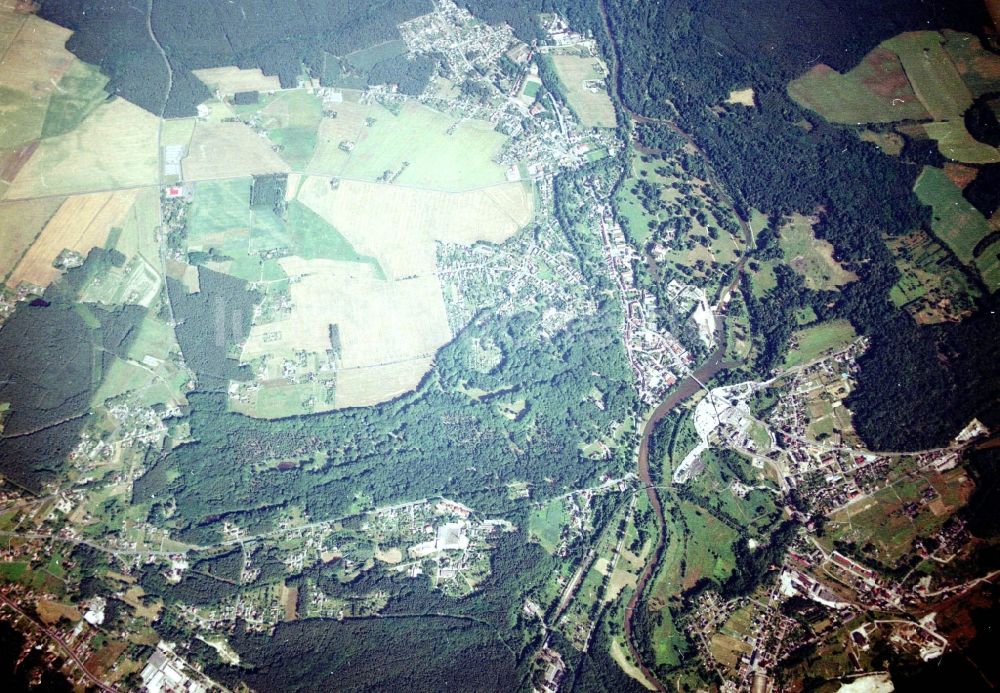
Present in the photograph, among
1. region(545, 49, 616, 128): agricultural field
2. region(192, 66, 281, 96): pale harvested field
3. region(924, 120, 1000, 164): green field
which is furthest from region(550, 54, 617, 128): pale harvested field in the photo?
region(924, 120, 1000, 164): green field

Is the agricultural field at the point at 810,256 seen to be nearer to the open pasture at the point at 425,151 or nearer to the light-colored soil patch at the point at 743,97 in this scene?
the light-colored soil patch at the point at 743,97

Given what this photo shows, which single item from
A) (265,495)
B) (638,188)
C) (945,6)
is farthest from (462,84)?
(945,6)

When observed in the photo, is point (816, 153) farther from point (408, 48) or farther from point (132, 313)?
point (132, 313)

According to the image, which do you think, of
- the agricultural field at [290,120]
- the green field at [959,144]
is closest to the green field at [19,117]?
the agricultural field at [290,120]

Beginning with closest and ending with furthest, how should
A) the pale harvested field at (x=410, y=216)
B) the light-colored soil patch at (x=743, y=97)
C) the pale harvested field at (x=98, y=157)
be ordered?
the pale harvested field at (x=98, y=157)
the pale harvested field at (x=410, y=216)
the light-colored soil patch at (x=743, y=97)

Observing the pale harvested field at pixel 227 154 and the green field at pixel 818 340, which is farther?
the pale harvested field at pixel 227 154

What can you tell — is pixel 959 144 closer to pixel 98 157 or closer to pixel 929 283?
pixel 929 283

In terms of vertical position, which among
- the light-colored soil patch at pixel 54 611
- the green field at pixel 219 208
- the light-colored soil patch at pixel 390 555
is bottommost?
the light-colored soil patch at pixel 54 611

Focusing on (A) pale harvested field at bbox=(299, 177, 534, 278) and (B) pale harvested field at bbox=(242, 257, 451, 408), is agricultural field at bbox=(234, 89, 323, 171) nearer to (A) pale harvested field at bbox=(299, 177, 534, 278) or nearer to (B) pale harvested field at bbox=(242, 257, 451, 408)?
(A) pale harvested field at bbox=(299, 177, 534, 278)
